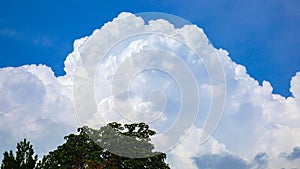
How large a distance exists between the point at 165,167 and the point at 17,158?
1619 centimetres

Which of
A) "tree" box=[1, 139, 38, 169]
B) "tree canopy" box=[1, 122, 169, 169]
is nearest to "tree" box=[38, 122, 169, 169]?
"tree canopy" box=[1, 122, 169, 169]

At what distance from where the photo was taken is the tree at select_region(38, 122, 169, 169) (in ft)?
108

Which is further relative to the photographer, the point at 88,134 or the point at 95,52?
the point at 88,134

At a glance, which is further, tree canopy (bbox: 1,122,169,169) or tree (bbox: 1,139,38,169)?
tree canopy (bbox: 1,122,169,169)

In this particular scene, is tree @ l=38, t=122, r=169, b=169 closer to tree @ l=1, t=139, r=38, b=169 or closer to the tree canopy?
the tree canopy

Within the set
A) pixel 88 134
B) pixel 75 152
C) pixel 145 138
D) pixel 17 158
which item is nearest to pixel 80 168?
pixel 75 152

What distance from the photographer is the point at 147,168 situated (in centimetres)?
3331

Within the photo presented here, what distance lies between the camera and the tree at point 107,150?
32.9 meters

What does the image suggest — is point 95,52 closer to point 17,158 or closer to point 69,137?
point 17,158

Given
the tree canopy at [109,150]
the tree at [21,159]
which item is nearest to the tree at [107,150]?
the tree canopy at [109,150]

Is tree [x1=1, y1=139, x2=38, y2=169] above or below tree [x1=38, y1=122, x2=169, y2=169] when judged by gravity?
below

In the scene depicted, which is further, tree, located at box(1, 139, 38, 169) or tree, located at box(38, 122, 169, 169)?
tree, located at box(38, 122, 169, 169)

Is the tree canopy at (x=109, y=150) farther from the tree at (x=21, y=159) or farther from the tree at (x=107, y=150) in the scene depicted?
the tree at (x=21, y=159)

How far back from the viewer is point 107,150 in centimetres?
3459
